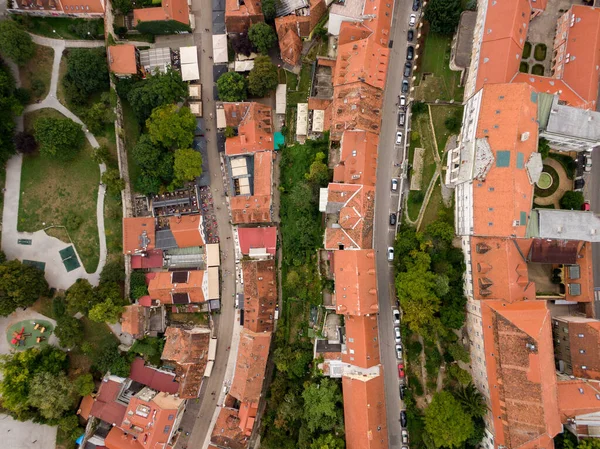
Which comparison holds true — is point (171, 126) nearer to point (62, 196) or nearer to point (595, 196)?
point (62, 196)

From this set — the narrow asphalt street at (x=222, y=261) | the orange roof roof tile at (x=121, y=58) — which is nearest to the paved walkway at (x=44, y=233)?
the orange roof roof tile at (x=121, y=58)

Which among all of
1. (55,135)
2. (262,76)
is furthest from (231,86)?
(55,135)

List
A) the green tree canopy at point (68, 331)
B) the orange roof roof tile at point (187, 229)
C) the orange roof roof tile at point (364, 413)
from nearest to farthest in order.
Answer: the orange roof roof tile at point (364, 413) → the green tree canopy at point (68, 331) → the orange roof roof tile at point (187, 229)

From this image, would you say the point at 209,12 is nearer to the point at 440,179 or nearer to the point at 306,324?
the point at 440,179

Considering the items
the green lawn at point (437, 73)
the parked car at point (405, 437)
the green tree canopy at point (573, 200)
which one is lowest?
the parked car at point (405, 437)

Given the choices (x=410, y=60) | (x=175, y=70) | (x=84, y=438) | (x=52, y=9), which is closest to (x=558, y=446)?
(x=410, y=60)

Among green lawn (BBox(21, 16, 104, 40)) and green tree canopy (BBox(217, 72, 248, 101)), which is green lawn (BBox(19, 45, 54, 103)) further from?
green tree canopy (BBox(217, 72, 248, 101))

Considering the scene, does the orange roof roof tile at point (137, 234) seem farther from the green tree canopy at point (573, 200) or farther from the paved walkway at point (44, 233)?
the green tree canopy at point (573, 200)
